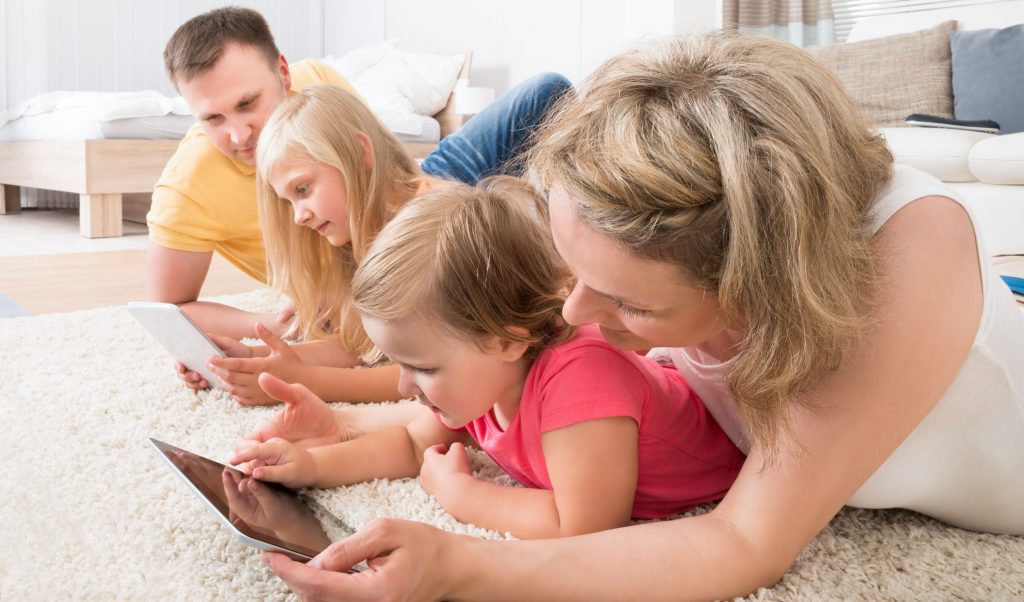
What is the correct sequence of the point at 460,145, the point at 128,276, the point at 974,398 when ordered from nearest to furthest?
the point at 974,398 < the point at 460,145 < the point at 128,276

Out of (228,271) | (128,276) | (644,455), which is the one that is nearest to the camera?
(644,455)

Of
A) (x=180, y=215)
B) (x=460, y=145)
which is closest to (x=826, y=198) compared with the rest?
(x=460, y=145)

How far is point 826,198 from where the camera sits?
2.01 feet

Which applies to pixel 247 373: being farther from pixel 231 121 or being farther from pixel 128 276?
pixel 128 276

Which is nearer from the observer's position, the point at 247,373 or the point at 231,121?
the point at 247,373

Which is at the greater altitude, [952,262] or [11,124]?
[952,262]

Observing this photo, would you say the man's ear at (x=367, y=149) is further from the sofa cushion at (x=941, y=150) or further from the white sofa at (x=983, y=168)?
the sofa cushion at (x=941, y=150)

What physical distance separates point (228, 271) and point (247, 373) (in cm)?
172

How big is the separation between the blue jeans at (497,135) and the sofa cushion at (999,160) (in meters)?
1.22

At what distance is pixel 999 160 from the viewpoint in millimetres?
2232

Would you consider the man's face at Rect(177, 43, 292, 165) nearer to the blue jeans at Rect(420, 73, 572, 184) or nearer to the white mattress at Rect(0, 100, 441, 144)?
the blue jeans at Rect(420, 73, 572, 184)

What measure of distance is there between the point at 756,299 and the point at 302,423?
696mm

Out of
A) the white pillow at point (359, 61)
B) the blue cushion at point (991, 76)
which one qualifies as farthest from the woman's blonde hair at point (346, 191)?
the white pillow at point (359, 61)

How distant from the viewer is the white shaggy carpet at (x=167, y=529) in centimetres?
82
